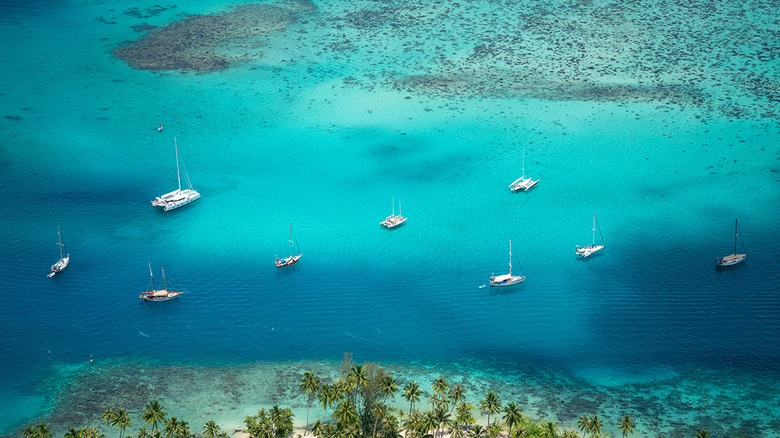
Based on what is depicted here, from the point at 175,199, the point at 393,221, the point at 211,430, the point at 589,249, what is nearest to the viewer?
the point at 211,430

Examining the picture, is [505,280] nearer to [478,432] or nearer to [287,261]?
[287,261]

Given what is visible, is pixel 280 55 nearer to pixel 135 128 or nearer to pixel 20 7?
pixel 135 128

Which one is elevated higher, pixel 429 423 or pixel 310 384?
pixel 310 384

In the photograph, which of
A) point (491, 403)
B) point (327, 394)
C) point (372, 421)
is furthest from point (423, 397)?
point (327, 394)

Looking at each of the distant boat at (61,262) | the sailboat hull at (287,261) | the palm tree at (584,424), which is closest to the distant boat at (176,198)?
the distant boat at (61,262)

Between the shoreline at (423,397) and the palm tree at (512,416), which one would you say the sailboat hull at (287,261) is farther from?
the palm tree at (512,416)

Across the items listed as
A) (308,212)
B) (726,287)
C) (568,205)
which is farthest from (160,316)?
(726,287)
